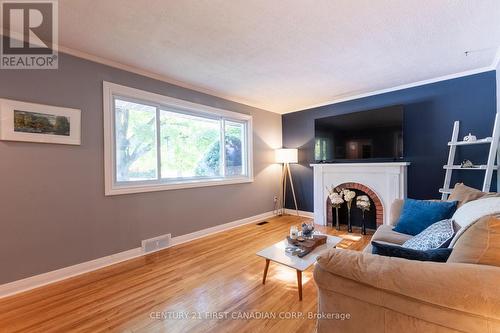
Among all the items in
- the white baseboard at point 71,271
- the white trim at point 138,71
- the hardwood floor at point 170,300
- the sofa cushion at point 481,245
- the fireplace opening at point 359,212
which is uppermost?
the white trim at point 138,71

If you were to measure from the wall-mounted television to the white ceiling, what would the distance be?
2.03 ft

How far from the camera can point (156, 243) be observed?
3.03 m

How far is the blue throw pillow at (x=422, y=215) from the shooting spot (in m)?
2.04

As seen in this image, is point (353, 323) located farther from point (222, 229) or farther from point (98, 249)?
point (222, 229)

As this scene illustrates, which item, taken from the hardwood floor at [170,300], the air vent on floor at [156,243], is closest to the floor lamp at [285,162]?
the hardwood floor at [170,300]

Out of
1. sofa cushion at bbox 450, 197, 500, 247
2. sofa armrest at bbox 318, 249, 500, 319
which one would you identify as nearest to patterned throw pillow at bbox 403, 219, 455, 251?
sofa cushion at bbox 450, 197, 500, 247

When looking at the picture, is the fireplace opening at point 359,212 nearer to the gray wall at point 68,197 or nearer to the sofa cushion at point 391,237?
the sofa cushion at point 391,237

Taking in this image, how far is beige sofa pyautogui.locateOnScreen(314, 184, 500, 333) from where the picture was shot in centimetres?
87

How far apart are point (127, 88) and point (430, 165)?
448 cm

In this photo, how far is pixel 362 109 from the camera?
4.04 meters

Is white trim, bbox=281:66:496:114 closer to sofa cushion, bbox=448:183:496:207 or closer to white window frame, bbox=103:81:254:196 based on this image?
white window frame, bbox=103:81:254:196

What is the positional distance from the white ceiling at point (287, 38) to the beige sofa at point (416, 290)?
182 cm

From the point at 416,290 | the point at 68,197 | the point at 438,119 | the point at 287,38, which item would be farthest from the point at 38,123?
the point at 438,119

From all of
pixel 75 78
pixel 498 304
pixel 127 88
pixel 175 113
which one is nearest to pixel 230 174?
pixel 175 113
